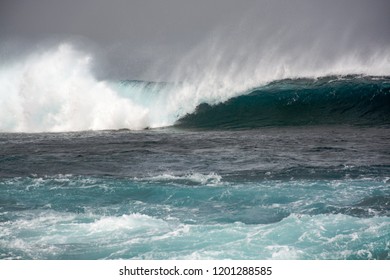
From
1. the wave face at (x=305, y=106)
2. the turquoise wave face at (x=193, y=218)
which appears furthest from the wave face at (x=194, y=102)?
the turquoise wave face at (x=193, y=218)

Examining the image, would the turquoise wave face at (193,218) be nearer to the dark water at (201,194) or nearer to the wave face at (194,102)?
the dark water at (201,194)

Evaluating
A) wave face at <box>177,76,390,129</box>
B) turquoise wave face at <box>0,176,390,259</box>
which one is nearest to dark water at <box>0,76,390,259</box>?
turquoise wave face at <box>0,176,390,259</box>

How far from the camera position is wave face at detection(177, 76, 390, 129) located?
26.0 meters

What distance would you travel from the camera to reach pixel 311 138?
21203 mm

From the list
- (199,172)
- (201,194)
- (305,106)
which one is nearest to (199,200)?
(201,194)

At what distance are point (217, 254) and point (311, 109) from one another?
1988 cm

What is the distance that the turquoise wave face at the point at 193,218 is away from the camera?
28.9ft

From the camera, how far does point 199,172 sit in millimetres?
14891

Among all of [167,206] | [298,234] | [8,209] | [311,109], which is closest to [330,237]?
[298,234]

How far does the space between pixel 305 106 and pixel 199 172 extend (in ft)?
47.2

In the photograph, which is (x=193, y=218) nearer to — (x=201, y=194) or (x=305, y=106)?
(x=201, y=194)

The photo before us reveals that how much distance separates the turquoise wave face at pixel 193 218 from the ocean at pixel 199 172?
37 mm

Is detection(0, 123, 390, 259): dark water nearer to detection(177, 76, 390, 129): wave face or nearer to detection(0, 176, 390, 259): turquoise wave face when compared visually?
detection(0, 176, 390, 259): turquoise wave face

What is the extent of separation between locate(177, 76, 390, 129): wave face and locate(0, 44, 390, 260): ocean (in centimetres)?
10
